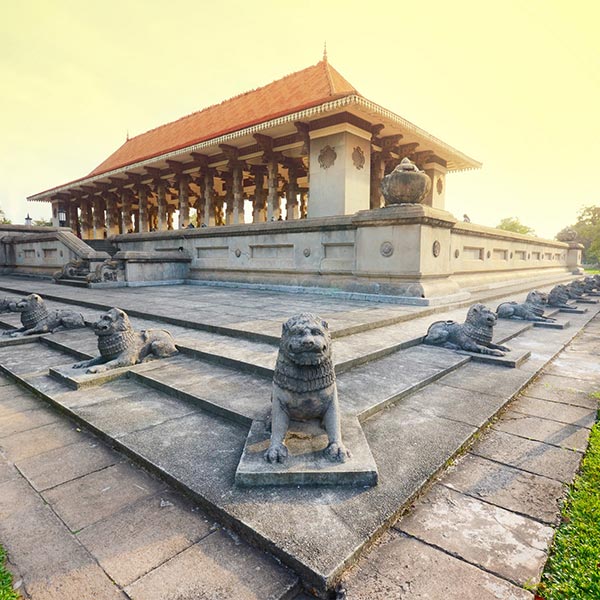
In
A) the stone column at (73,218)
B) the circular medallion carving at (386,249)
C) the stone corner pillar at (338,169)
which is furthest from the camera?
the stone column at (73,218)

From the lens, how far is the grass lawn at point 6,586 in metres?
1.44

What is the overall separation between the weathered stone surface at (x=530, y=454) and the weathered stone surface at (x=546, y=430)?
0.28ft

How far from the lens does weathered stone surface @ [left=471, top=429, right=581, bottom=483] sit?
2305 millimetres

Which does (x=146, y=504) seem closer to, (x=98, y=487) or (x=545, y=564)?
(x=98, y=487)

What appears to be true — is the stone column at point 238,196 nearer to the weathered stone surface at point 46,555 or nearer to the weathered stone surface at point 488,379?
the weathered stone surface at point 488,379

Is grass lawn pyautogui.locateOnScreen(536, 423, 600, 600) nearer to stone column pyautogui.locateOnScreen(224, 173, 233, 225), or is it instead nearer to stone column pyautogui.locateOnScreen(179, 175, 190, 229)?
stone column pyautogui.locateOnScreen(179, 175, 190, 229)

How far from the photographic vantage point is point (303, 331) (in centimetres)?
225

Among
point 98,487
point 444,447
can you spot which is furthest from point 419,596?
point 98,487

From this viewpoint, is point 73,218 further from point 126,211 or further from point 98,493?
point 98,493

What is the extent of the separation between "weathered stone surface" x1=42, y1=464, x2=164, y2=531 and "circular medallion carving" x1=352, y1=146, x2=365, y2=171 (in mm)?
13533

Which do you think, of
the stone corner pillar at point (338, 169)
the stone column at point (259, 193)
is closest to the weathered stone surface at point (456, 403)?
the stone corner pillar at point (338, 169)

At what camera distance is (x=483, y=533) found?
180cm

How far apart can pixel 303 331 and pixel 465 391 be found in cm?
206

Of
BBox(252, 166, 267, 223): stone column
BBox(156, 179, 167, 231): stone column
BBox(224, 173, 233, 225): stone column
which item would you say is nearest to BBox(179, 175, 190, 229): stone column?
BBox(156, 179, 167, 231): stone column
